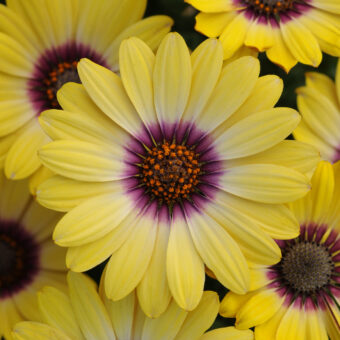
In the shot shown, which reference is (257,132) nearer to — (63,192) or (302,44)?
(302,44)

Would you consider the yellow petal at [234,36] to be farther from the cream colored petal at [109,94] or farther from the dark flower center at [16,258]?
the dark flower center at [16,258]

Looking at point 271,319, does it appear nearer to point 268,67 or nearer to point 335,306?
point 335,306

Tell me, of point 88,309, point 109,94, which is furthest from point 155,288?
point 109,94

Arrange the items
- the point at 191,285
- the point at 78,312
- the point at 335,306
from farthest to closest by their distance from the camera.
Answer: the point at 335,306
the point at 78,312
the point at 191,285

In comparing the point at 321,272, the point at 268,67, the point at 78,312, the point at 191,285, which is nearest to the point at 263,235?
the point at 191,285

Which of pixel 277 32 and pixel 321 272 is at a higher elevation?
pixel 277 32

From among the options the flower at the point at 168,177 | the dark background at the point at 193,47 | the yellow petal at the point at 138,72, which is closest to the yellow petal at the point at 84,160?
the flower at the point at 168,177

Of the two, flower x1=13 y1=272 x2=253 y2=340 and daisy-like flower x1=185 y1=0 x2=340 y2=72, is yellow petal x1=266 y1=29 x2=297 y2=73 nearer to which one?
daisy-like flower x1=185 y1=0 x2=340 y2=72
